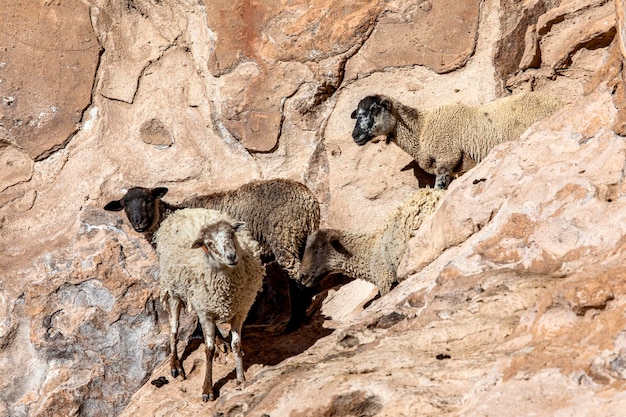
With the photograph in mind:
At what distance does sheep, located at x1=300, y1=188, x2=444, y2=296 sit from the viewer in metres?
5.86

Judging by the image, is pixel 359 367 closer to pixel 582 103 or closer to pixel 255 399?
pixel 255 399

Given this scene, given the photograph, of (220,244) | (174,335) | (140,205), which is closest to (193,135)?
(140,205)

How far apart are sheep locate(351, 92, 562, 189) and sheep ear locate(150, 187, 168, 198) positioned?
1.70 m

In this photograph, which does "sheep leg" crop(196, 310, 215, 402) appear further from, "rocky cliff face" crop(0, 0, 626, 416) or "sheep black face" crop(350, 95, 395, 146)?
"sheep black face" crop(350, 95, 395, 146)

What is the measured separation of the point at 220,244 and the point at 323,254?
1437mm

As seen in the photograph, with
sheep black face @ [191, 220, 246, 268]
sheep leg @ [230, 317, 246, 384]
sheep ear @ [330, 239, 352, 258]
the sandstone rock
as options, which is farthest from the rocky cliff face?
sheep black face @ [191, 220, 246, 268]

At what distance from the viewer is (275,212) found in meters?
6.62

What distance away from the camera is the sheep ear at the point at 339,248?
20.9ft

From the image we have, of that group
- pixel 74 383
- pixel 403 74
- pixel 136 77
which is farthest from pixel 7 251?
pixel 403 74

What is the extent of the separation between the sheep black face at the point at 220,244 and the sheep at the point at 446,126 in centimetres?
187

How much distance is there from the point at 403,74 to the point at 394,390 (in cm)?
411

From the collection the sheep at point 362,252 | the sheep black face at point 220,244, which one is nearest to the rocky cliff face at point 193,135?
the sheep at point 362,252

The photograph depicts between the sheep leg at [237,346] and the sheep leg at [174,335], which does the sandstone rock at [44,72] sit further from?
the sheep leg at [237,346]

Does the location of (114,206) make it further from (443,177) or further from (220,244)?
(443,177)
